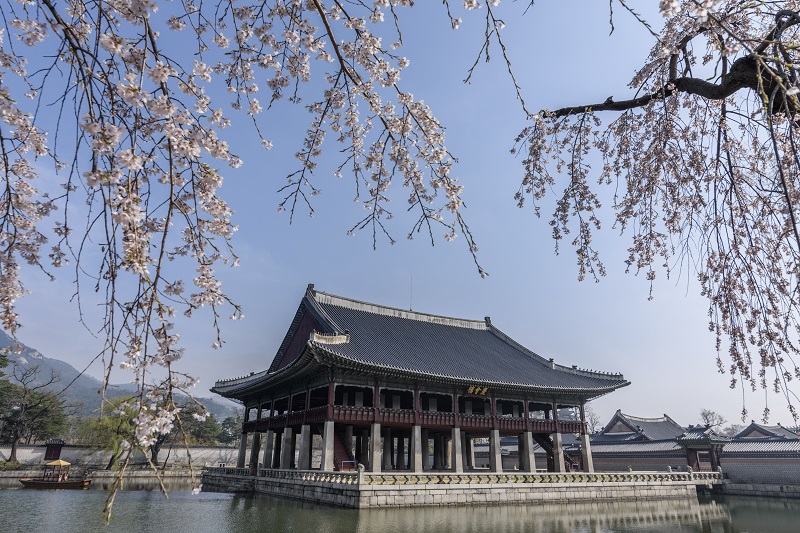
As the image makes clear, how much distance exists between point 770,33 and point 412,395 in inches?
1004

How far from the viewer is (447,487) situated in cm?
2138

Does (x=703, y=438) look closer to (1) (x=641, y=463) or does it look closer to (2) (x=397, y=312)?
(1) (x=641, y=463)

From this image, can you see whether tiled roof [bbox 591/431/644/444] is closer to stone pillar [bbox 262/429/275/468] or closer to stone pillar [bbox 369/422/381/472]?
stone pillar [bbox 369/422/381/472]

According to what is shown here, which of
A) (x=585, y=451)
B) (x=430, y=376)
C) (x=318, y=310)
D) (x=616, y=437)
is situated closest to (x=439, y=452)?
(x=585, y=451)

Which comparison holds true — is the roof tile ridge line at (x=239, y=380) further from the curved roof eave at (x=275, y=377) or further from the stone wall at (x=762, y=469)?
the stone wall at (x=762, y=469)

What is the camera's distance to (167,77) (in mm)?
3324

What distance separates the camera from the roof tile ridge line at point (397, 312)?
109ft

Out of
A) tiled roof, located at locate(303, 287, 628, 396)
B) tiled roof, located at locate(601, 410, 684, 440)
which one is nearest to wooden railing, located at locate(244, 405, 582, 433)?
tiled roof, located at locate(303, 287, 628, 396)

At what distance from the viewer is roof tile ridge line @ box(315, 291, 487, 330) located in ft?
109

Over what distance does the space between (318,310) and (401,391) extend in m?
7.56

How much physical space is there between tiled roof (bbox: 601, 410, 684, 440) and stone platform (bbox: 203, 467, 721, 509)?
514 inches

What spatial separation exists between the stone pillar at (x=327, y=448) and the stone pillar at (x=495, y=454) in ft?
30.8

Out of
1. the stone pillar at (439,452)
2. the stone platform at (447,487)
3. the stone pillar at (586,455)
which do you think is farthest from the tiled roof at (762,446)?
the stone pillar at (439,452)

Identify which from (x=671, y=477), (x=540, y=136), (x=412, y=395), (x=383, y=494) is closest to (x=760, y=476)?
(x=671, y=477)
